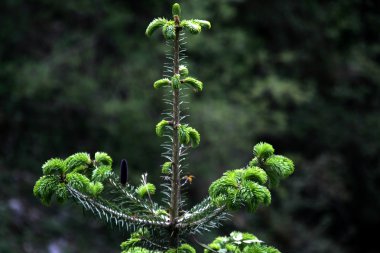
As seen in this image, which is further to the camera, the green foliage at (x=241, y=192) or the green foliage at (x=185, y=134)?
the green foliage at (x=185, y=134)

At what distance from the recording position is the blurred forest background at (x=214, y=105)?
27.8ft

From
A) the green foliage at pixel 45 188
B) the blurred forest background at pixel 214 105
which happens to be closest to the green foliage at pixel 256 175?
the green foliage at pixel 45 188

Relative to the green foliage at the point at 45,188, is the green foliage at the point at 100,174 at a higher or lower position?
higher

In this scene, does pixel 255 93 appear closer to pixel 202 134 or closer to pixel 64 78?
pixel 202 134

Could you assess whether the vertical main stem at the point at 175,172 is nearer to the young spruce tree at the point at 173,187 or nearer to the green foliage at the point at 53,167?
the young spruce tree at the point at 173,187

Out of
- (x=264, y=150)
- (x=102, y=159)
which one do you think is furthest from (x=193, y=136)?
(x=102, y=159)

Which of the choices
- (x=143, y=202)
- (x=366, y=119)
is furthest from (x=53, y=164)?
(x=366, y=119)

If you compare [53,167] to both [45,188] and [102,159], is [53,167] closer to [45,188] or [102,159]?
[45,188]

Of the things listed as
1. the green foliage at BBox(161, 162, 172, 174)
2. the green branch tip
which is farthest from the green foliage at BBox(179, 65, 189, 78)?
the green foliage at BBox(161, 162, 172, 174)

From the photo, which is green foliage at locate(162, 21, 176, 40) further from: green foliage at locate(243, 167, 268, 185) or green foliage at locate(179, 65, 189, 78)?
green foliage at locate(243, 167, 268, 185)

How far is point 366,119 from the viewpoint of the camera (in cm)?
1167

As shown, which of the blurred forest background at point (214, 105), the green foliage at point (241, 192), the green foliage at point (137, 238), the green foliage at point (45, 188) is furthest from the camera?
the blurred forest background at point (214, 105)

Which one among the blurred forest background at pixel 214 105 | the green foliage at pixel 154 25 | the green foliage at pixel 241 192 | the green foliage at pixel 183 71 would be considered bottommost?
the green foliage at pixel 241 192

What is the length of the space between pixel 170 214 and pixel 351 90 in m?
10.5
